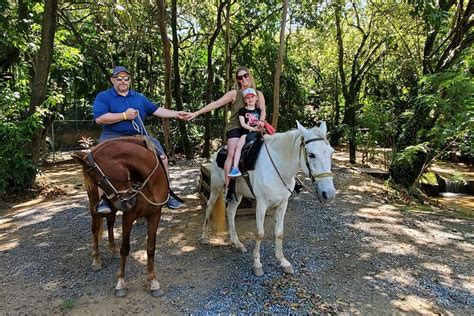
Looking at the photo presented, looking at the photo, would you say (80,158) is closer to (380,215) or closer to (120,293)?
(120,293)

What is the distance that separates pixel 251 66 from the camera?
1541 cm

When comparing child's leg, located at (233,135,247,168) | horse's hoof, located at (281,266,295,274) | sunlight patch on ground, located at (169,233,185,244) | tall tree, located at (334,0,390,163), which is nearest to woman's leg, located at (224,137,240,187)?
child's leg, located at (233,135,247,168)

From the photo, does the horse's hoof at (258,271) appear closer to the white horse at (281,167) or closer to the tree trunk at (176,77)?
the white horse at (281,167)

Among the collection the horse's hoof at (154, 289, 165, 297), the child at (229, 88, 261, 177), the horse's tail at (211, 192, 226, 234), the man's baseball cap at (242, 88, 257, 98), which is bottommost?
the horse's hoof at (154, 289, 165, 297)

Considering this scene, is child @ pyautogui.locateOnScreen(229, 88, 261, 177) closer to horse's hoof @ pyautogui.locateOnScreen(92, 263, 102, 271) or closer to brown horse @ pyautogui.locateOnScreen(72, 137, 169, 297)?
brown horse @ pyautogui.locateOnScreen(72, 137, 169, 297)

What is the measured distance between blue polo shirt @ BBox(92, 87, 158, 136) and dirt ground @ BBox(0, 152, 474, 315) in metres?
1.79

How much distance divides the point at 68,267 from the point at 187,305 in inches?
73.4

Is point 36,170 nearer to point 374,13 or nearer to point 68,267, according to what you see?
point 68,267

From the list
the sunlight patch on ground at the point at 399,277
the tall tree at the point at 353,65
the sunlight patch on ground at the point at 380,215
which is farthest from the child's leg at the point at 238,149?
the tall tree at the point at 353,65

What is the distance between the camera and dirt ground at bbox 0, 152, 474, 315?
378cm

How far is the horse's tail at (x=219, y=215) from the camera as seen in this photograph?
534 centimetres

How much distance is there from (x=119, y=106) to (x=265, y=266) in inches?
106

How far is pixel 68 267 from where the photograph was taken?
4.58 m

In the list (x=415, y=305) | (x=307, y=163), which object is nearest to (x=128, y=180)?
(x=307, y=163)
